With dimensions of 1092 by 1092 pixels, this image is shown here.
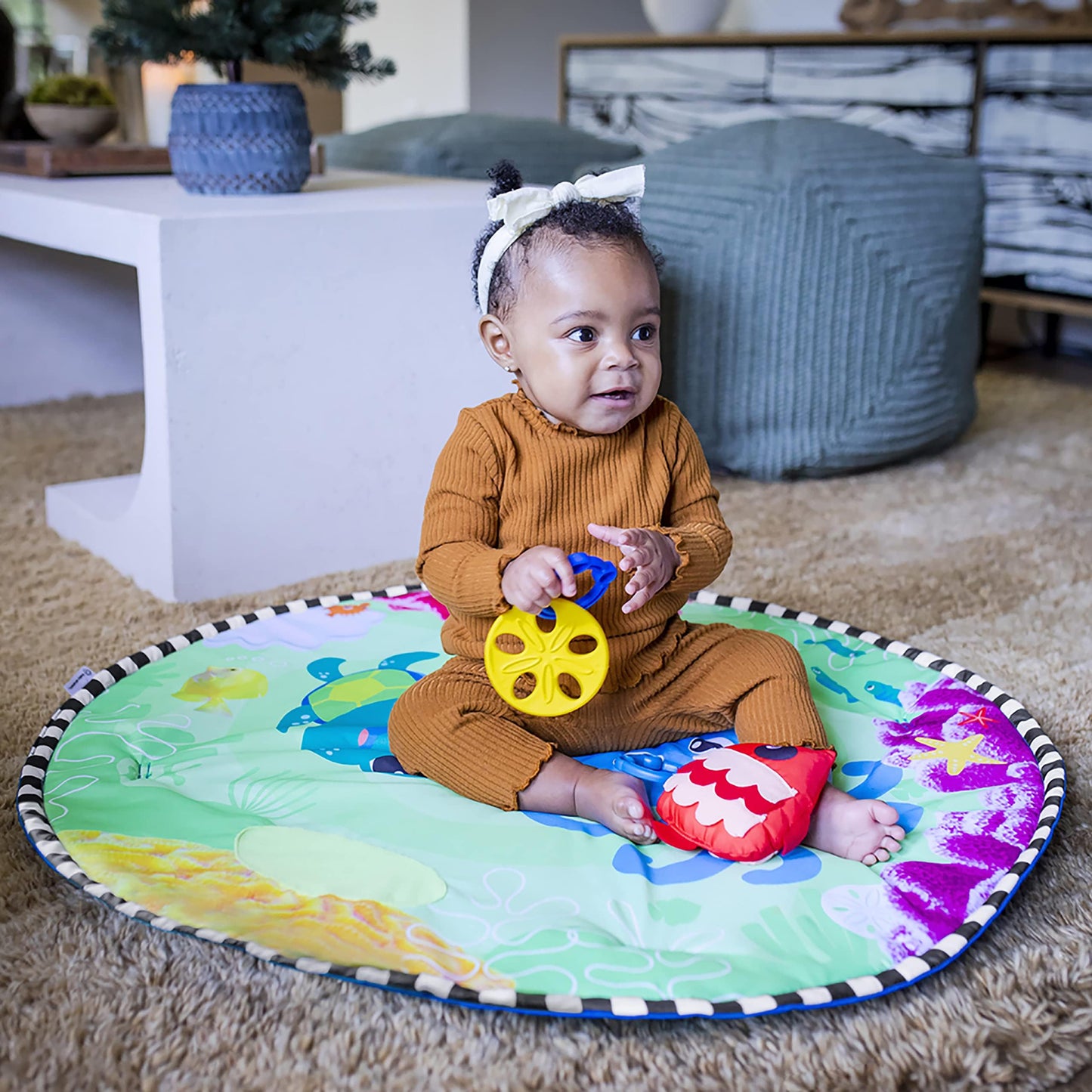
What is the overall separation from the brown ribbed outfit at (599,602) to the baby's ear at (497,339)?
4 centimetres

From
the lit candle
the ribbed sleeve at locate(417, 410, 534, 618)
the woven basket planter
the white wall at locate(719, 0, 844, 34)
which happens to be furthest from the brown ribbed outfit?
the white wall at locate(719, 0, 844, 34)

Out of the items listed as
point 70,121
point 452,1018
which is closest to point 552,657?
point 452,1018

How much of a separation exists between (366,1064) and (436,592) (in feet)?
1.27

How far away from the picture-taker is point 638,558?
89cm

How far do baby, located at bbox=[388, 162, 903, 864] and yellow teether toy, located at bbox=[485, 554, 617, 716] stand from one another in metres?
0.02

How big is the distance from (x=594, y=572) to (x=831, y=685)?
1.08 feet

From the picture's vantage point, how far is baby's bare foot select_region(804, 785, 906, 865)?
2.79ft

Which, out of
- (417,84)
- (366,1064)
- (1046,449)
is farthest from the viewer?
(417,84)

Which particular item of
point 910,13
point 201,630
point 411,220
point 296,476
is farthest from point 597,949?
point 910,13

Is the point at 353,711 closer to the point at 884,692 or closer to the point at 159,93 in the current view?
the point at 884,692

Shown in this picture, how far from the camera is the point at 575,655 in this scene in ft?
2.98

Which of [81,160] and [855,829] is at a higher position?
[81,160]

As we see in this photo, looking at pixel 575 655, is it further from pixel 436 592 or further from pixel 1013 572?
pixel 1013 572

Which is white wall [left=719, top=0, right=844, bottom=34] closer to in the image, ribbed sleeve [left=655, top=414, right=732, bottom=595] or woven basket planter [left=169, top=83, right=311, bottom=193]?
woven basket planter [left=169, top=83, right=311, bottom=193]
